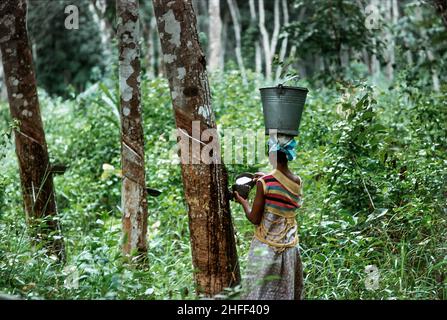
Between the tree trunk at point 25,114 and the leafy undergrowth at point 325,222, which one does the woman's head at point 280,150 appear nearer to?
the leafy undergrowth at point 325,222

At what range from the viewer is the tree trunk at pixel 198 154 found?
4680mm

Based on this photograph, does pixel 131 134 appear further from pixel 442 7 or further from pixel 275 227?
pixel 442 7

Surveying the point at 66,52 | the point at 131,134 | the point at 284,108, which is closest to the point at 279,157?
the point at 284,108

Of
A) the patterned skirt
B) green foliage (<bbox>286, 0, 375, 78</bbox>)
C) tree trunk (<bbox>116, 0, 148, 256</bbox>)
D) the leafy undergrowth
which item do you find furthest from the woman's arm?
green foliage (<bbox>286, 0, 375, 78</bbox>)

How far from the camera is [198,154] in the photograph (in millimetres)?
4660

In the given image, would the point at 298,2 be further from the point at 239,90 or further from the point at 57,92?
the point at 57,92

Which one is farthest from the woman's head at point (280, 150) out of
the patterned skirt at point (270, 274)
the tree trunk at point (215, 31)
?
the tree trunk at point (215, 31)

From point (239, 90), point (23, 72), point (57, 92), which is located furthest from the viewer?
point (57, 92)

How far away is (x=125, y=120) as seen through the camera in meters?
6.05

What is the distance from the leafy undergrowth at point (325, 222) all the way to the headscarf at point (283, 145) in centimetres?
119

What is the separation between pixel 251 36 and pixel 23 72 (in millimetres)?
24593

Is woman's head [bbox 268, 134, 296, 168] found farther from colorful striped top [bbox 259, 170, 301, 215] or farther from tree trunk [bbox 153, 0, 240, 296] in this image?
tree trunk [bbox 153, 0, 240, 296]

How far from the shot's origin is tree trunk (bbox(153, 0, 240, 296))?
468 centimetres

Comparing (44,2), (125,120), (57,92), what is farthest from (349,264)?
(57,92)
